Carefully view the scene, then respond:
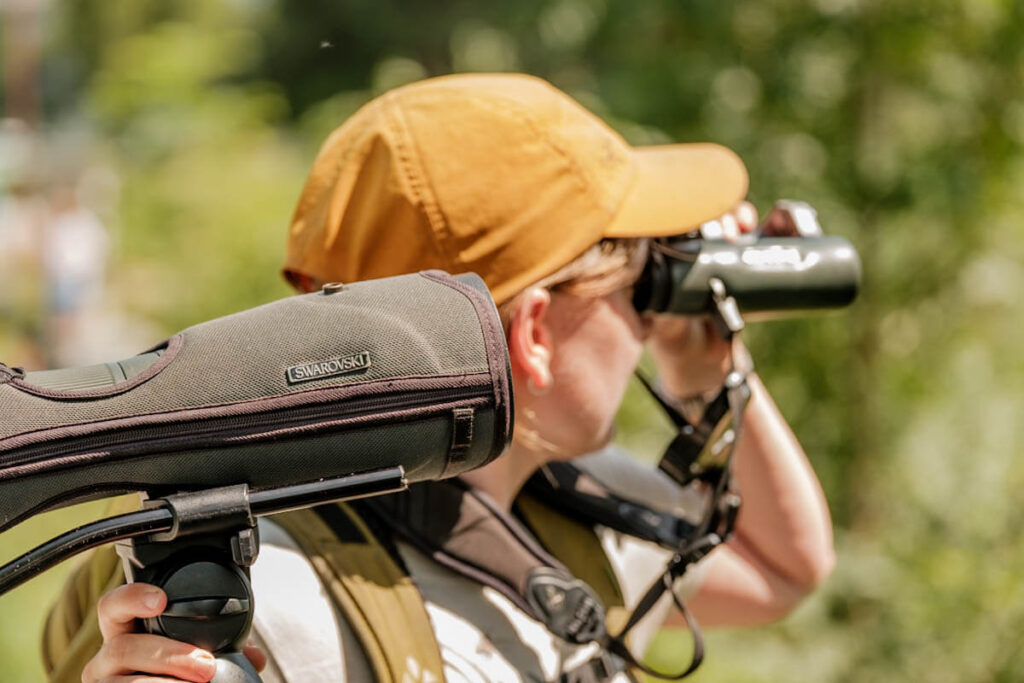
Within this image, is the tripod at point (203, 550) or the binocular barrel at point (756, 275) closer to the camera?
the tripod at point (203, 550)

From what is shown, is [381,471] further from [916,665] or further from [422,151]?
[916,665]

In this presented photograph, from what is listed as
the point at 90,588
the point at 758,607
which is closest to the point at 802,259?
the point at 758,607

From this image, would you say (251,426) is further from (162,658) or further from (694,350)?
(694,350)

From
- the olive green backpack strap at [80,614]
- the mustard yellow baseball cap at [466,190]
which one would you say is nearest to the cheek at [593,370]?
the mustard yellow baseball cap at [466,190]

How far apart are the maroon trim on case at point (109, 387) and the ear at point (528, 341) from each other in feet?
1.51

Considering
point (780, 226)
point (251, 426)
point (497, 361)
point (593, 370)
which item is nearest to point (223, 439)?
point (251, 426)

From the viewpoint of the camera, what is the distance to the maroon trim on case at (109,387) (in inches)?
35.5

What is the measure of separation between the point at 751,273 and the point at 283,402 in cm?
75

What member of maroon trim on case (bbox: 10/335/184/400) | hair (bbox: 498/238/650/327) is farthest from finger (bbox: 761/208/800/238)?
maroon trim on case (bbox: 10/335/184/400)

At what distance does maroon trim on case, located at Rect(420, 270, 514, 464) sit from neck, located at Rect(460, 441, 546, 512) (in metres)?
0.43

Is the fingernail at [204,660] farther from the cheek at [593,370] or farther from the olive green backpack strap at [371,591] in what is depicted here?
the cheek at [593,370]

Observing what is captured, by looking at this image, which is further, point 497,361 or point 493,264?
point 493,264

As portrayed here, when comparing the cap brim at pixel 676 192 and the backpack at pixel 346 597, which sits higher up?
the cap brim at pixel 676 192

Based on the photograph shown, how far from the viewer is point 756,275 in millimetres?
1479
